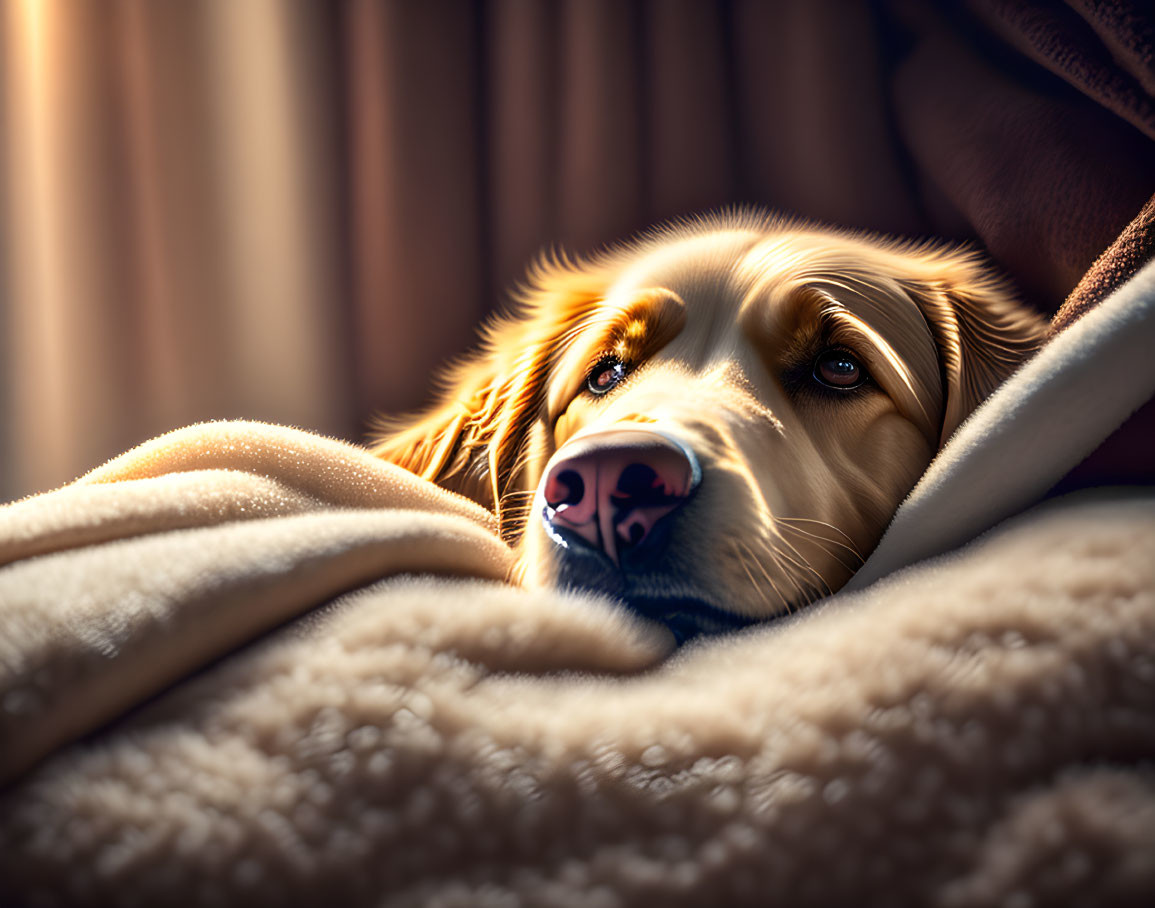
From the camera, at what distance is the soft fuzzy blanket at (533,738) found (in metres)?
0.35

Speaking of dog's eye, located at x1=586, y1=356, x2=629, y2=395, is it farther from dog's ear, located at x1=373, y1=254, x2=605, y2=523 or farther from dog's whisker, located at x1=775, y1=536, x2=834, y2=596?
dog's whisker, located at x1=775, y1=536, x2=834, y2=596

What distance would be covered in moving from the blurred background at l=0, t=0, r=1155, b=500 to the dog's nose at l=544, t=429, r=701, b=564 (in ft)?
3.73

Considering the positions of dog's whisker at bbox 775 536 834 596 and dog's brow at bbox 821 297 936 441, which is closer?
dog's whisker at bbox 775 536 834 596

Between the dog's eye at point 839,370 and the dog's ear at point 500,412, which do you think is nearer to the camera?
the dog's eye at point 839,370

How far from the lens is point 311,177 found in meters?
1.96

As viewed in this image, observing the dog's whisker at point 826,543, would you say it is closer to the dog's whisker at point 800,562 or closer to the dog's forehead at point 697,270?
the dog's whisker at point 800,562

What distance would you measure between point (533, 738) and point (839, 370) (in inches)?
30.5

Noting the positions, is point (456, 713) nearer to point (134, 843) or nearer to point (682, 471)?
point (134, 843)

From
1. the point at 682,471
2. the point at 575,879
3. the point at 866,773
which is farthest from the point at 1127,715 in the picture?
the point at 682,471

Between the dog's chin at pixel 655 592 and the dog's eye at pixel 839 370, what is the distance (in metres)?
0.41

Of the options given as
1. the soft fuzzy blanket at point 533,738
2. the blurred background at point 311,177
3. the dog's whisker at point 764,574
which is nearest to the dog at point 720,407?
the dog's whisker at point 764,574

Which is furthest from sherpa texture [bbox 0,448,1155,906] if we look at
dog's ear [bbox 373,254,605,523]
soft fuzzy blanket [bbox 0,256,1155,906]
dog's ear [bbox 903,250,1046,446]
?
dog's ear [bbox 373,254,605,523]

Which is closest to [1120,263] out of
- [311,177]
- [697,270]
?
[697,270]

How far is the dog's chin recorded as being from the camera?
0.75 meters
